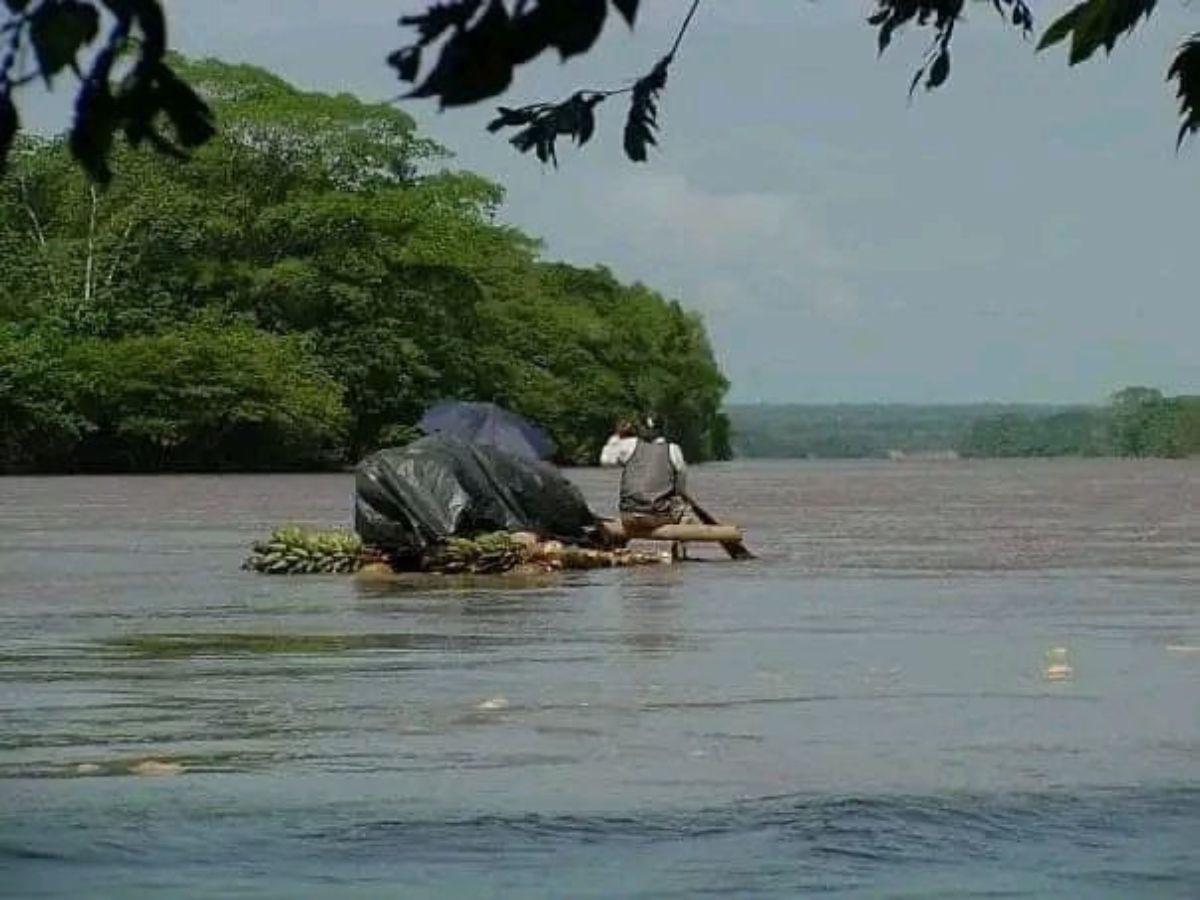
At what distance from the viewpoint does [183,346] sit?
307 feet

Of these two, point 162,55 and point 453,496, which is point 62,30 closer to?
point 162,55

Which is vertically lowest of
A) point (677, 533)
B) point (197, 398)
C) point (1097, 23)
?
point (677, 533)

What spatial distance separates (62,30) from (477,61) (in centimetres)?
59

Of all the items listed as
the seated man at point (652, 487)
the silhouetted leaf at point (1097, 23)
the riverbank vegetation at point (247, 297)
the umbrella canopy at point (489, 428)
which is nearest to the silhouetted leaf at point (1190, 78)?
the silhouetted leaf at point (1097, 23)

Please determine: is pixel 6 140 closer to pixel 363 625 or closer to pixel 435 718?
pixel 435 718

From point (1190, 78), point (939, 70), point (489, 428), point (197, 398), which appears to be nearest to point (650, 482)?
point (489, 428)

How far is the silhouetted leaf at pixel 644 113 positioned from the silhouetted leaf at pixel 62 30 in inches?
94.9

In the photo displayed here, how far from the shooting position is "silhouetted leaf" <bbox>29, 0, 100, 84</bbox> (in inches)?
173

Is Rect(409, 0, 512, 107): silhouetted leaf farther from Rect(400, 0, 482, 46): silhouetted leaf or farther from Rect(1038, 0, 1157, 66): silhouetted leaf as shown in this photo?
Rect(1038, 0, 1157, 66): silhouetted leaf

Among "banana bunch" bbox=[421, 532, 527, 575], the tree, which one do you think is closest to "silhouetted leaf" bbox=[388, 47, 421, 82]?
the tree

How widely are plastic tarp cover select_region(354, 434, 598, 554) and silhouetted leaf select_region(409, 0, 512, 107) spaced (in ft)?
76.5

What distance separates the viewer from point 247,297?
9731 centimetres

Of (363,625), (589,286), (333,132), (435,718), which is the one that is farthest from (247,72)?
(435,718)

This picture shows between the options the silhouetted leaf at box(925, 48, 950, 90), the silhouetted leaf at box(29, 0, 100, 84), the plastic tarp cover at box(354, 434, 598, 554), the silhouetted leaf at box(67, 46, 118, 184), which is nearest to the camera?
the silhouetted leaf at box(29, 0, 100, 84)
